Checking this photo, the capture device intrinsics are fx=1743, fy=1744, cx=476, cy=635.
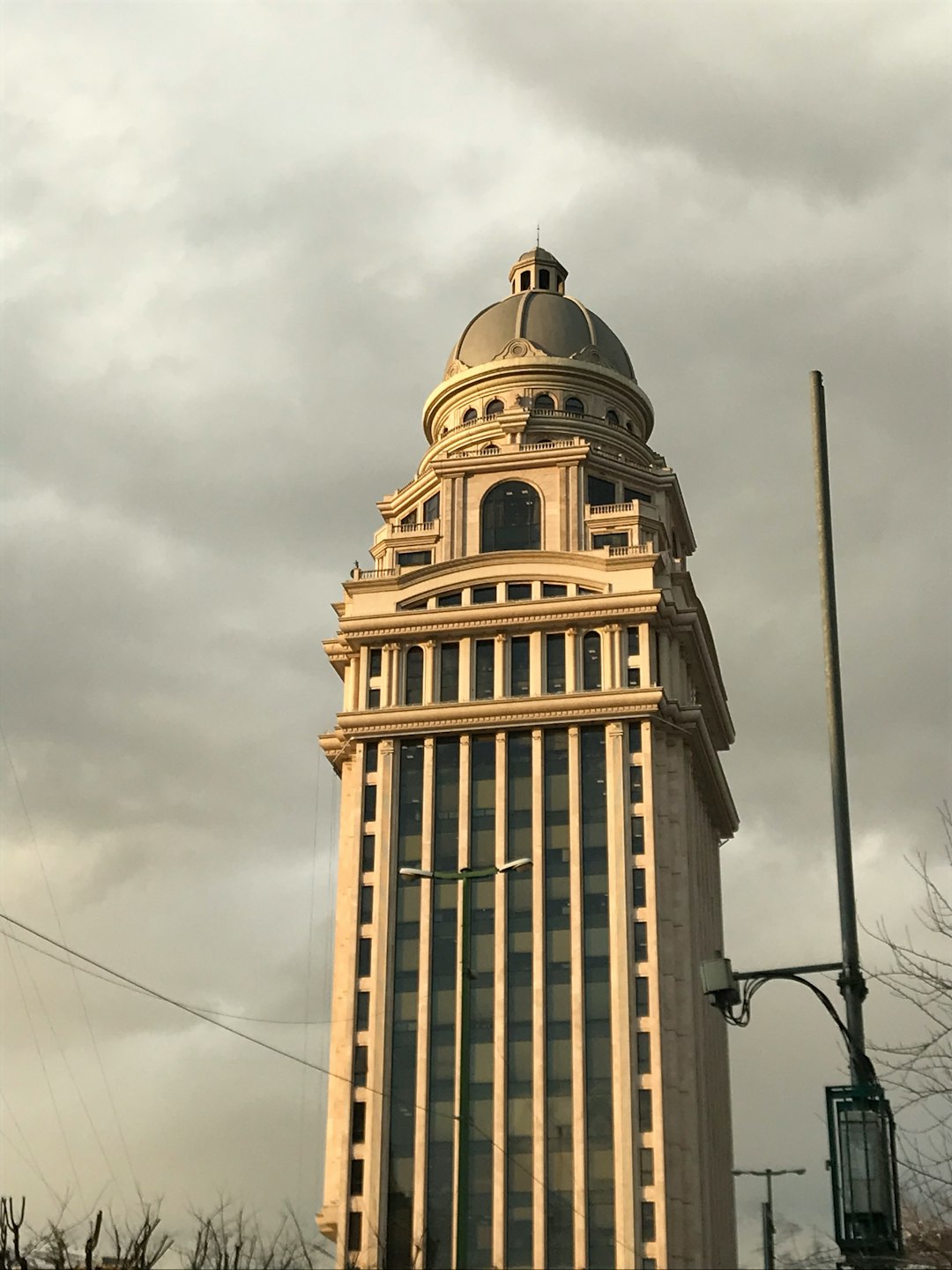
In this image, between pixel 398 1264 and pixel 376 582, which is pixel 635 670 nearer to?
pixel 376 582

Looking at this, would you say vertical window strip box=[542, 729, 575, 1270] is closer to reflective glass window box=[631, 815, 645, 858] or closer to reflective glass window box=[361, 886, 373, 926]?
→ reflective glass window box=[631, 815, 645, 858]

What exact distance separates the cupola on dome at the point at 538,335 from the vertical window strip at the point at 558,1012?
2543 centimetres

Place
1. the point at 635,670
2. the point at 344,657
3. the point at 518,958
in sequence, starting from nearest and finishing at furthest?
the point at 518,958 < the point at 635,670 < the point at 344,657

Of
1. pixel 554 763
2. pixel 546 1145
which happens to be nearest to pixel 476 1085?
pixel 546 1145

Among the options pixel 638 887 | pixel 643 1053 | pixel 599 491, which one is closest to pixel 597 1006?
pixel 643 1053

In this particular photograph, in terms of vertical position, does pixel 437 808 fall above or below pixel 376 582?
below

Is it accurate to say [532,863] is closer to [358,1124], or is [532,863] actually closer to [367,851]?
[367,851]

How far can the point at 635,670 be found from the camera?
83375mm

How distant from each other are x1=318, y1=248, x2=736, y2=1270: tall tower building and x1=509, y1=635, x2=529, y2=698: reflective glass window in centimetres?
11

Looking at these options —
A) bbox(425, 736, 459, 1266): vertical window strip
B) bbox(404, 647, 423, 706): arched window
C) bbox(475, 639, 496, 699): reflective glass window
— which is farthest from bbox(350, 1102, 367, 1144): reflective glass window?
bbox(475, 639, 496, 699): reflective glass window

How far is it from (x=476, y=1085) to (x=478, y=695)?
733 inches

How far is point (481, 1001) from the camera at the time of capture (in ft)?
253

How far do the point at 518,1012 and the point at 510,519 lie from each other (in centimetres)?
2643

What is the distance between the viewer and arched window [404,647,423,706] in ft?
279
